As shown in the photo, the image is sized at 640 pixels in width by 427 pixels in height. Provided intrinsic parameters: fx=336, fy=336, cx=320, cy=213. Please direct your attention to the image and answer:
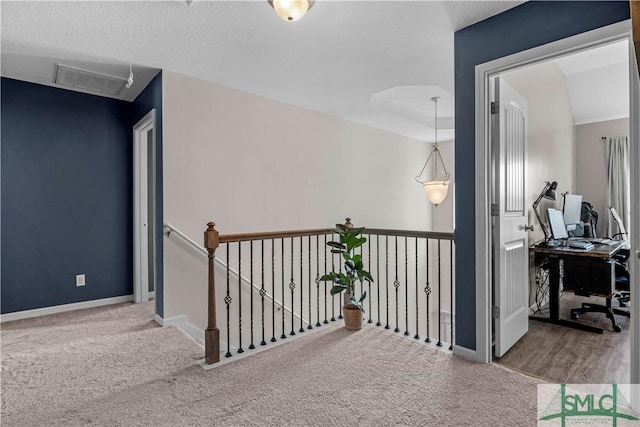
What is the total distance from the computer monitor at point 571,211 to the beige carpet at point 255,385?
108 inches

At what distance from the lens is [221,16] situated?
2215 millimetres

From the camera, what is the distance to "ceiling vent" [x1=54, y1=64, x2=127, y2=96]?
307cm

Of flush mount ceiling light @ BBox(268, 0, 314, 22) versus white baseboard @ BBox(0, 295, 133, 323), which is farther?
white baseboard @ BBox(0, 295, 133, 323)

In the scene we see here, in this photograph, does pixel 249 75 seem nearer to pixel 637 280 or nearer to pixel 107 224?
pixel 107 224

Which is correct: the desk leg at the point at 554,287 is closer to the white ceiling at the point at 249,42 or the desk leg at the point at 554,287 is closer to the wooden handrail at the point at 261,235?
the white ceiling at the point at 249,42

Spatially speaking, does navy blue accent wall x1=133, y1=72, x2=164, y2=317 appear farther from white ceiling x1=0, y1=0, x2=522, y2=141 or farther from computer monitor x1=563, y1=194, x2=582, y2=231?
computer monitor x1=563, y1=194, x2=582, y2=231

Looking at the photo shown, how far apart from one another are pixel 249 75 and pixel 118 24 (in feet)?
3.80

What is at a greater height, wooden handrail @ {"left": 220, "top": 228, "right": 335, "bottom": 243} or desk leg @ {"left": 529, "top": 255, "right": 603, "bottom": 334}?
wooden handrail @ {"left": 220, "top": 228, "right": 335, "bottom": 243}

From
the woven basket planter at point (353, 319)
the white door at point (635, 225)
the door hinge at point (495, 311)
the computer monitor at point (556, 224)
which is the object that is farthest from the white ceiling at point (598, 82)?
the woven basket planter at point (353, 319)

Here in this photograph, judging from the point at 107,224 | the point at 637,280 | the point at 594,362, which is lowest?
the point at 594,362

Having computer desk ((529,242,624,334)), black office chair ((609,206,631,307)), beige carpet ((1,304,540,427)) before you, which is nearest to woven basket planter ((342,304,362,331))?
beige carpet ((1,304,540,427))

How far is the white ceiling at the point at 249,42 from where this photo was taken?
215cm

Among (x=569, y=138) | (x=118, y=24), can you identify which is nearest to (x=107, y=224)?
(x=118, y=24)

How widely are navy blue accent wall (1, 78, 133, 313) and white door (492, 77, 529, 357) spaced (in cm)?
381
